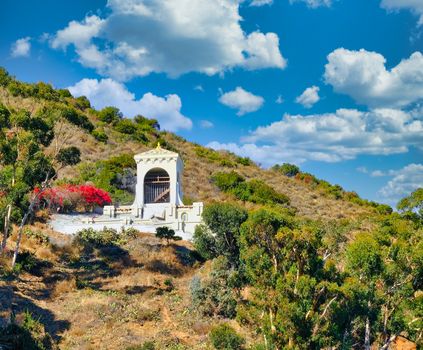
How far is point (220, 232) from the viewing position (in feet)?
90.9

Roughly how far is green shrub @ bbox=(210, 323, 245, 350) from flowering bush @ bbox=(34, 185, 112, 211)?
22.1 m

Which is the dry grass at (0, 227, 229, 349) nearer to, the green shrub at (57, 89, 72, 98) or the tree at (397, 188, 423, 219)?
the tree at (397, 188, 423, 219)

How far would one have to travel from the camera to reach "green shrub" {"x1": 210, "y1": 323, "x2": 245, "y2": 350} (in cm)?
1953

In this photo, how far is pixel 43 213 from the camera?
36031mm

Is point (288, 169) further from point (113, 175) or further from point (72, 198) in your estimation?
point (72, 198)

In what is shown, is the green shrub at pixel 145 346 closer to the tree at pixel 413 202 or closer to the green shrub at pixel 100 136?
the tree at pixel 413 202

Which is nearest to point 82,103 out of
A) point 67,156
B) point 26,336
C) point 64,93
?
point 64,93

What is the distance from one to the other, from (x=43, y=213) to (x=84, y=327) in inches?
666

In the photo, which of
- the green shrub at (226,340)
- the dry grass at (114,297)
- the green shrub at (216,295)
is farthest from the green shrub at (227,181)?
the green shrub at (226,340)

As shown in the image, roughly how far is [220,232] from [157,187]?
12.3m

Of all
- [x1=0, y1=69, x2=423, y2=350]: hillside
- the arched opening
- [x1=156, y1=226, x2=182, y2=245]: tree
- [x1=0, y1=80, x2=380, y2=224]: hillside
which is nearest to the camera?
[x1=0, y1=69, x2=423, y2=350]: hillside

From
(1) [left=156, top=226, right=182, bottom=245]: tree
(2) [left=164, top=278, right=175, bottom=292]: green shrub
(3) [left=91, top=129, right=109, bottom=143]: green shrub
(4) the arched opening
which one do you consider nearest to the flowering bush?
(4) the arched opening

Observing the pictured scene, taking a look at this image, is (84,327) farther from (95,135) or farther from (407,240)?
(95,135)

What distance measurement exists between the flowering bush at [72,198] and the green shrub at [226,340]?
22076mm
